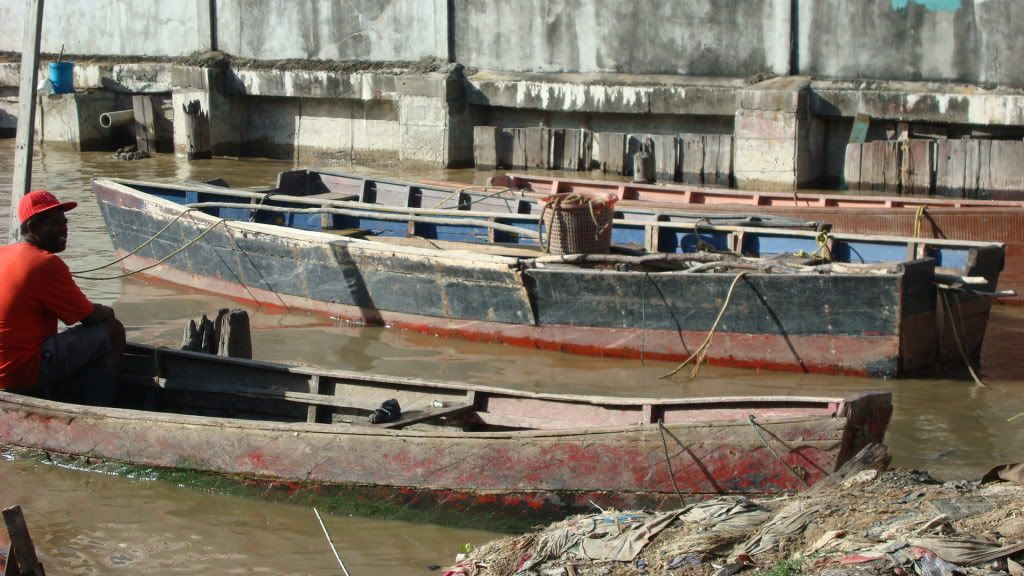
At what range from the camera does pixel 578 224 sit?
10445 millimetres

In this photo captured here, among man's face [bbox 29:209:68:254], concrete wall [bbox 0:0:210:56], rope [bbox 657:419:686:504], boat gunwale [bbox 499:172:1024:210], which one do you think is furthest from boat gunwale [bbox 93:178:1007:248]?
concrete wall [bbox 0:0:210:56]

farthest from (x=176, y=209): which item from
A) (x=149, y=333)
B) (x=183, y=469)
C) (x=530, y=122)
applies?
Answer: (x=530, y=122)

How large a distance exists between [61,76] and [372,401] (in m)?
19.5

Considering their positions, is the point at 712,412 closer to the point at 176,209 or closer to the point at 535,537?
the point at 535,537

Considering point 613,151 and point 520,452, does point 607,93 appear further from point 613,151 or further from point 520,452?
point 520,452

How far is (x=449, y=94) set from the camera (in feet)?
67.8

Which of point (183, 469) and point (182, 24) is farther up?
point (182, 24)

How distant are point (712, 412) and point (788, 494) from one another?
2.29ft

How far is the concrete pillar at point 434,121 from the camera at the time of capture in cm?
2075

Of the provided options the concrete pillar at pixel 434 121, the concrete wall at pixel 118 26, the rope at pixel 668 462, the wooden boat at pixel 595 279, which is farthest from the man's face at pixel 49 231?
the concrete wall at pixel 118 26

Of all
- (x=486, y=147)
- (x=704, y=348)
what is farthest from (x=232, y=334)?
(x=486, y=147)

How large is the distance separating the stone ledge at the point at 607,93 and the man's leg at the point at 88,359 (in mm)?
12538

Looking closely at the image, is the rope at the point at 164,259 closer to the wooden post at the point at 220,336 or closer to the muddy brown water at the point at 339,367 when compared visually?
the muddy brown water at the point at 339,367

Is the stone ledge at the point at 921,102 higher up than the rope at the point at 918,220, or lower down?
higher up
